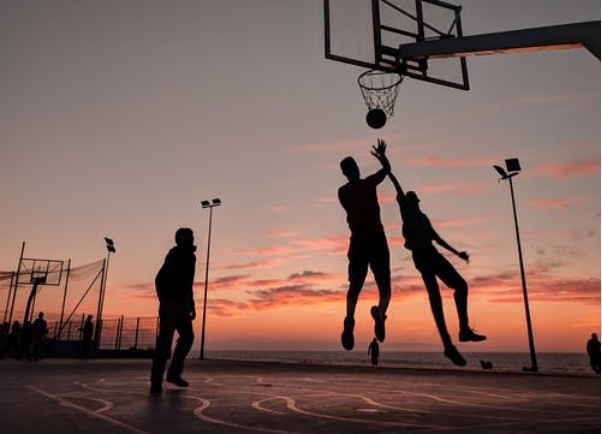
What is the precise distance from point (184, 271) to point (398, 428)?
519 cm

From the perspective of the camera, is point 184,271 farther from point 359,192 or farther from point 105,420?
point 359,192

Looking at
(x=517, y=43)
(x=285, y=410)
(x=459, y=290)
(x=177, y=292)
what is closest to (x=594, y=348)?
(x=285, y=410)

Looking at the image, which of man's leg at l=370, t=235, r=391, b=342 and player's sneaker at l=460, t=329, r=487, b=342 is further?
man's leg at l=370, t=235, r=391, b=342

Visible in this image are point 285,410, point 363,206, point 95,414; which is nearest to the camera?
point 363,206

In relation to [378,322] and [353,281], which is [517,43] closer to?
[353,281]

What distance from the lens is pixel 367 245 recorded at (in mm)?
4098

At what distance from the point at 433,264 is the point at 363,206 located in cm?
77

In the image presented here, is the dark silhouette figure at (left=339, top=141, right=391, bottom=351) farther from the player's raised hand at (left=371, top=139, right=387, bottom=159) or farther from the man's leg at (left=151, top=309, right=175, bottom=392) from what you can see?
the man's leg at (left=151, top=309, right=175, bottom=392)

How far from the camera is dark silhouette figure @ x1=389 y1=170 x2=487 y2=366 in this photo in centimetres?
379

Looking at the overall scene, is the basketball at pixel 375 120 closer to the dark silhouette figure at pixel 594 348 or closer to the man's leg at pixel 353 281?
the man's leg at pixel 353 281

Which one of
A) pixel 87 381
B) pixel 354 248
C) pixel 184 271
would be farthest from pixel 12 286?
pixel 354 248

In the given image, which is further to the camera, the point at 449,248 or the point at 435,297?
the point at 435,297

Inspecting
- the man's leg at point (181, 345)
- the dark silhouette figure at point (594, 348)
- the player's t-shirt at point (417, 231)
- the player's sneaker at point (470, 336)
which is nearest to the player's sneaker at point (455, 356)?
the player's sneaker at point (470, 336)

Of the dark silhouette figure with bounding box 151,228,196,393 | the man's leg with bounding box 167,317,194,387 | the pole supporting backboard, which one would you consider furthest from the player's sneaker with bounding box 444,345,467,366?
the man's leg with bounding box 167,317,194,387
